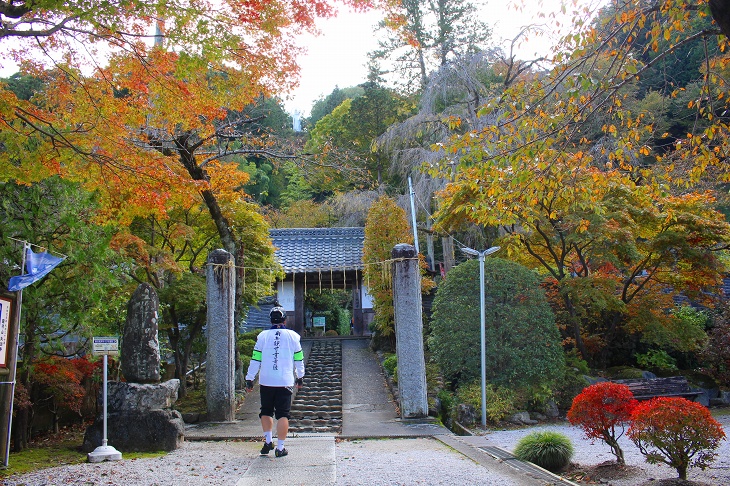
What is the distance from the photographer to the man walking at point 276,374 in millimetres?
7207

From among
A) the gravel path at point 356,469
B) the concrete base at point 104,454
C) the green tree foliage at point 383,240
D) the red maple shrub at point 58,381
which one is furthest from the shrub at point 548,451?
the green tree foliage at point 383,240

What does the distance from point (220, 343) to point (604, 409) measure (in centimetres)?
683

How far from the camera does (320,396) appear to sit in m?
13.6

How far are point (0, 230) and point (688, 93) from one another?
21707mm

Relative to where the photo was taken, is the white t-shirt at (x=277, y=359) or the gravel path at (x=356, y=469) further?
the white t-shirt at (x=277, y=359)

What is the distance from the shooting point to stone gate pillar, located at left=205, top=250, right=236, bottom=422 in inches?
427

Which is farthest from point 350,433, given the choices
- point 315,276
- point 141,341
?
point 315,276

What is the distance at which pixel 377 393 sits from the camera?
531 inches

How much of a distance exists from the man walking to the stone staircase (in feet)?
10.5

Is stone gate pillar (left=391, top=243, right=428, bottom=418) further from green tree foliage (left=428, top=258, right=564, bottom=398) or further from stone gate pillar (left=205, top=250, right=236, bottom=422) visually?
stone gate pillar (left=205, top=250, right=236, bottom=422)

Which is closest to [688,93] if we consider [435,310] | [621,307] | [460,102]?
[460,102]

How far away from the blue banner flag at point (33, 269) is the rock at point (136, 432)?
2118 mm

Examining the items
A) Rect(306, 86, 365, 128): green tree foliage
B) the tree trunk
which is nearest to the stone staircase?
the tree trunk

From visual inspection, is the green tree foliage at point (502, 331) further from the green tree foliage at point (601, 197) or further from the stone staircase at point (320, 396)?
the stone staircase at point (320, 396)
